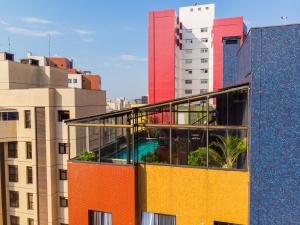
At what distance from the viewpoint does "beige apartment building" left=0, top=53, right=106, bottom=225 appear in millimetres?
21453

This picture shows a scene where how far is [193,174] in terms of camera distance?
9.44m

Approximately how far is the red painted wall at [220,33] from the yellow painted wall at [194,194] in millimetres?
38963

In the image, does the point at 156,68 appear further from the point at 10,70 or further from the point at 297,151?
the point at 297,151

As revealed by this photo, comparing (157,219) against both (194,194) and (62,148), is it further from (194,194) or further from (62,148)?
(62,148)

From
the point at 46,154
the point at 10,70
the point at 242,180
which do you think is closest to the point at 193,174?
the point at 242,180

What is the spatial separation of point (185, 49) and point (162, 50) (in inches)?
416

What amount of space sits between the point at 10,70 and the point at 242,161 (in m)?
22.8

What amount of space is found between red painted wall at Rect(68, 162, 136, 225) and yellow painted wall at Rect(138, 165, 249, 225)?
1.83 ft

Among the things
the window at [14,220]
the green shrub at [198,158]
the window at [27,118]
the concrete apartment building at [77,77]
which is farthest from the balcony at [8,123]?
the concrete apartment building at [77,77]

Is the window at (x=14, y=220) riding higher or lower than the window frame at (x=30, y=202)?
lower

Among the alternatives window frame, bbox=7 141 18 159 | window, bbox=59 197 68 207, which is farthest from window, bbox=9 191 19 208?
window, bbox=59 197 68 207

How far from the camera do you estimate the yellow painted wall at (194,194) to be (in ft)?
29.1

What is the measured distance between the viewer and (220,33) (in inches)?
1864

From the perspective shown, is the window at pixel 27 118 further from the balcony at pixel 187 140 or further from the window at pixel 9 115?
the balcony at pixel 187 140
